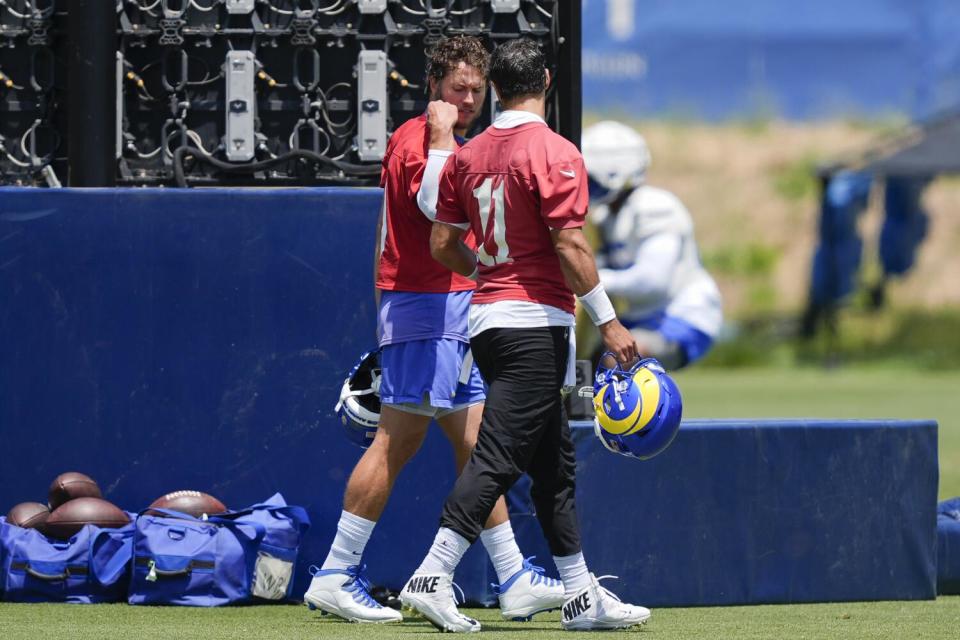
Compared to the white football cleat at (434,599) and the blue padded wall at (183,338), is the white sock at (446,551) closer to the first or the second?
the white football cleat at (434,599)

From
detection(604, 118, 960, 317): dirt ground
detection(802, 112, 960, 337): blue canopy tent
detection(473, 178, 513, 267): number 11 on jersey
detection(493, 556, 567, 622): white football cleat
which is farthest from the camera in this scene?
detection(604, 118, 960, 317): dirt ground

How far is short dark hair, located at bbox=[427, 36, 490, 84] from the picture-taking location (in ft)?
20.7

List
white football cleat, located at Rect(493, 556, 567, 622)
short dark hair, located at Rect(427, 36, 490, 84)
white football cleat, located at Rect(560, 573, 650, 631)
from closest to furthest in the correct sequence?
white football cleat, located at Rect(560, 573, 650, 631) < short dark hair, located at Rect(427, 36, 490, 84) < white football cleat, located at Rect(493, 556, 567, 622)

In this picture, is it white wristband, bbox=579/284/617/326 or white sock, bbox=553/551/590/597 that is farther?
white sock, bbox=553/551/590/597

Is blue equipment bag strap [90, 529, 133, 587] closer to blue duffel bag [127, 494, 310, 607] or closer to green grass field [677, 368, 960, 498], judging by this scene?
blue duffel bag [127, 494, 310, 607]

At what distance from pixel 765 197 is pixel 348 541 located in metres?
29.8

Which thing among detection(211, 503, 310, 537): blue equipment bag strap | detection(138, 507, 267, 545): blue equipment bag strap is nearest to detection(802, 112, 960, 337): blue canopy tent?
detection(211, 503, 310, 537): blue equipment bag strap

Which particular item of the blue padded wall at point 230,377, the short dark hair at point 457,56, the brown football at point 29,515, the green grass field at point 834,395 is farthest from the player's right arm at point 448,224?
the green grass field at point 834,395

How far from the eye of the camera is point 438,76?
6.38 m

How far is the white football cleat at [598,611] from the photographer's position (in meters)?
6.03

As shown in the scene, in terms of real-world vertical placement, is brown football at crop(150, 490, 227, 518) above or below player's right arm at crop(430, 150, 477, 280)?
below

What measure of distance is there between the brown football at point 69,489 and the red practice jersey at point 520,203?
184cm

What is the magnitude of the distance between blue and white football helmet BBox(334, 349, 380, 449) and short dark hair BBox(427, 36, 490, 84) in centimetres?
107

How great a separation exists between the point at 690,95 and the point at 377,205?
1029 inches
